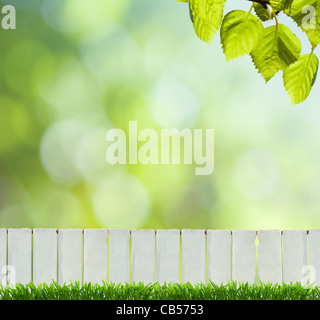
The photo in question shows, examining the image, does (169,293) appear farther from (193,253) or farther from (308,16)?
(308,16)

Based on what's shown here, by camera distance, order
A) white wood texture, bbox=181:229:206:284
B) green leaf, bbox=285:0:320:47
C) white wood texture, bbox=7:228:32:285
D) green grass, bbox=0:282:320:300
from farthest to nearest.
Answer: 1. white wood texture, bbox=7:228:32:285
2. white wood texture, bbox=181:229:206:284
3. green grass, bbox=0:282:320:300
4. green leaf, bbox=285:0:320:47

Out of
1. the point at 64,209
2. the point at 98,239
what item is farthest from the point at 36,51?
the point at 98,239

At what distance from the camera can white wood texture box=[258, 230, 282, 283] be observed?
13.0 ft

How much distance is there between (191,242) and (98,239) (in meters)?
0.76

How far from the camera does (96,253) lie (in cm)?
394

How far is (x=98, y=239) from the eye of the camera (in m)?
→ 3.95

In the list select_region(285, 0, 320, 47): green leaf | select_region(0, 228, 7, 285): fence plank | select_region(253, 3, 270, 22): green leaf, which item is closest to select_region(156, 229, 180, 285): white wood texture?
select_region(0, 228, 7, 285): fence plank

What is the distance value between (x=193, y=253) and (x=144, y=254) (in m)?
0.40

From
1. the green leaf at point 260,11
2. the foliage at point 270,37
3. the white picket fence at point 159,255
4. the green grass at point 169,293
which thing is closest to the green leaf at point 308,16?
the foliage at point 270,37

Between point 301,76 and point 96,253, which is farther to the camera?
point 96,253

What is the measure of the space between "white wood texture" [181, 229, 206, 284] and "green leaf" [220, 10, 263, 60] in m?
3.43

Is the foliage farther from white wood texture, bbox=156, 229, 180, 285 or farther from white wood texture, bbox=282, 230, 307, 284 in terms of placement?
white wood texture, bbox=282, 230, 307, 284

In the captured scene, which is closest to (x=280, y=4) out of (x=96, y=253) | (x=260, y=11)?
(x=260, y=11)
